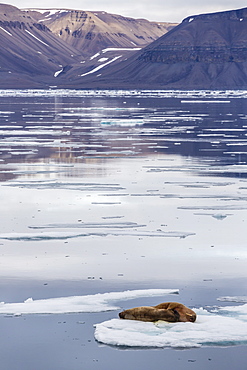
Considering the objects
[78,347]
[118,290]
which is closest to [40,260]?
[118,290]

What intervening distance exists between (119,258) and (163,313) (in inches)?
116

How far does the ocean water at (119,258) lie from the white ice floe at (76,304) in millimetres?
14

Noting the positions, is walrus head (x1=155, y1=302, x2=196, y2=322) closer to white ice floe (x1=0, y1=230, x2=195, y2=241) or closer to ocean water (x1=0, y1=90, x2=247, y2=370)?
ocean water (x1=0, y1=90, x2=247, y2=370)

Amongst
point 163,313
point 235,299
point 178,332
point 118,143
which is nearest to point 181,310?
point 163,313

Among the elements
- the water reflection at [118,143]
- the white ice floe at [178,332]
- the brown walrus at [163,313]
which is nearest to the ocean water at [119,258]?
the white ice floe at [178,332]

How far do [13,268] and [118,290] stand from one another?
65.9 inches

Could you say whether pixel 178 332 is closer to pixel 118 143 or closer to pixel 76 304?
pixel 76 304

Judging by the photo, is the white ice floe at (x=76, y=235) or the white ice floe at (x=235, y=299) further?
the white ice floe at (x=76, y=235)

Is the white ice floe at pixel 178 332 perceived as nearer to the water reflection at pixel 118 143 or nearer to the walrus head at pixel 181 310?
the walrus head at pixel 181 310

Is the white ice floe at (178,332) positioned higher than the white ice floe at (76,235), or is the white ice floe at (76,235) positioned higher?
the white ice floe at (76,235)

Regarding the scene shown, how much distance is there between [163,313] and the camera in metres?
8.08

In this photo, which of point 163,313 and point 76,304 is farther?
point 76,304

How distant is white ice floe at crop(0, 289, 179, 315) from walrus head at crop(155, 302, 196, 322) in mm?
631

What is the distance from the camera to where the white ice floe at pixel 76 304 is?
8.48m
